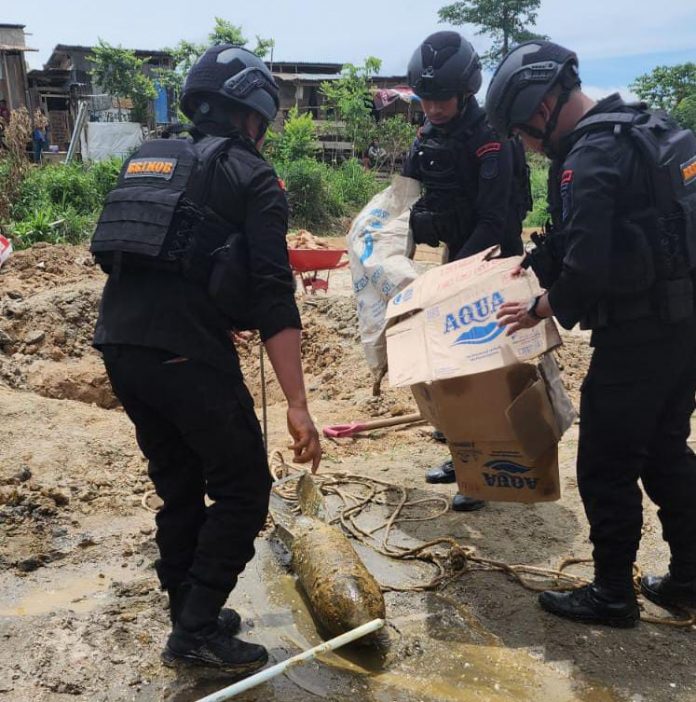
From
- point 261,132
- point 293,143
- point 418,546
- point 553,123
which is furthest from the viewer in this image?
point 293,143

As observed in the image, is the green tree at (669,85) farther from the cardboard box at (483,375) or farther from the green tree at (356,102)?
the cardboard box at (483,375)

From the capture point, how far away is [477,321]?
3.01 m

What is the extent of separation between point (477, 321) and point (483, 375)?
23 cm

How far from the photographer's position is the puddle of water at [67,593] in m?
2.95

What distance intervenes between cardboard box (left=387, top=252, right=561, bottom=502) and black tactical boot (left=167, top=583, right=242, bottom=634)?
113cm

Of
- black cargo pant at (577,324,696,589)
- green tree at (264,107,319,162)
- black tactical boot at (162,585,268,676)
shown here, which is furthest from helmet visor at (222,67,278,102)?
green tree at (264,107,319,162)

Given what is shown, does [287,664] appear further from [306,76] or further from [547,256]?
[306,76]

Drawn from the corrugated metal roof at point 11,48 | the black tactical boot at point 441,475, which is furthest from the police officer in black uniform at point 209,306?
the corrugated metal roof at point 11,48

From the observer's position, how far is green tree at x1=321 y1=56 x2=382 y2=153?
912 inches

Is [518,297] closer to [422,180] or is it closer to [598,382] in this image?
[598,382]

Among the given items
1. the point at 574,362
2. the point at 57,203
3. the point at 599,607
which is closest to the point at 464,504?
the point at 599,607

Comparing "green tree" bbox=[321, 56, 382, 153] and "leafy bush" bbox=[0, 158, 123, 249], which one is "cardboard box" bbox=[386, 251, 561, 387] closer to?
"leafy bush" bbox=[0, 158, 123, 249]

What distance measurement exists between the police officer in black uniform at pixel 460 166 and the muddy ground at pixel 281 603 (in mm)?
716

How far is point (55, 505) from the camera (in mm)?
3859
